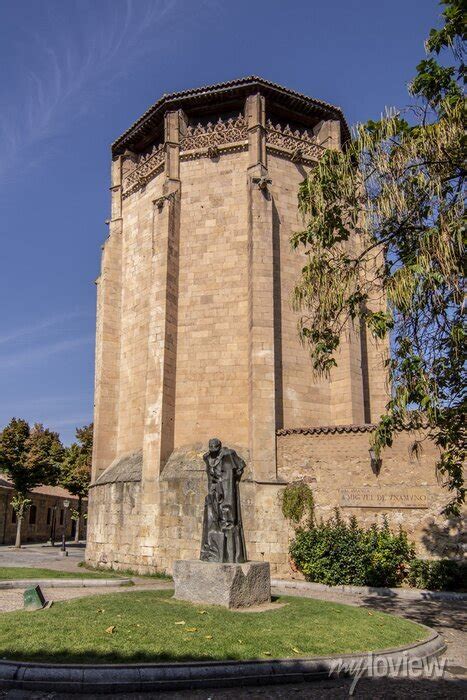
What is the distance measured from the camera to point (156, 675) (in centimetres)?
568

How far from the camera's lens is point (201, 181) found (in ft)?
66.1

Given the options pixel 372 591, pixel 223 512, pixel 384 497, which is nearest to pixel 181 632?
pixel 223 512

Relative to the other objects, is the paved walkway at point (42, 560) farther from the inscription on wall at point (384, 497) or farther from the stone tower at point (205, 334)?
the inscription on wall at point (384, 497)

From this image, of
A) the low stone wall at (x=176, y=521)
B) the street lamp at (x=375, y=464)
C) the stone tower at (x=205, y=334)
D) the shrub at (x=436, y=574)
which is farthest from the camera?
the stone tower at (x=205, y=334)

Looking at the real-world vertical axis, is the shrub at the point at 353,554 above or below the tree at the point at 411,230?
below

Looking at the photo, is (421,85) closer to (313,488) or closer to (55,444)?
(313,488)

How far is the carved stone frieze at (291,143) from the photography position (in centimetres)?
2020

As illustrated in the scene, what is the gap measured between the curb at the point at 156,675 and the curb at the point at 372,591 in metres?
7.55

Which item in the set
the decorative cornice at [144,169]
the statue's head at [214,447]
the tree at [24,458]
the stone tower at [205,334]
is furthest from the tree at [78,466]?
the statue's head at [214,447]

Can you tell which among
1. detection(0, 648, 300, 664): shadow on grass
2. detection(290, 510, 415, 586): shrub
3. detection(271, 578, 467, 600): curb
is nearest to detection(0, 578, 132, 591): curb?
detection(271, 578, 467, 600): curb

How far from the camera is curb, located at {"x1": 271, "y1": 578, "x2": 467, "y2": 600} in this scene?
12.7 meters

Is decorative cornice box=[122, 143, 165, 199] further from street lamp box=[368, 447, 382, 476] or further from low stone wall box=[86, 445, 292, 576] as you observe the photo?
street lamp box=[368, 447, 382, 476]

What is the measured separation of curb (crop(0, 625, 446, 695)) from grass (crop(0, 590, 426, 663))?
29 centimetres

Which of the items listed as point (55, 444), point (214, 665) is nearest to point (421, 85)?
point (214, 665)
